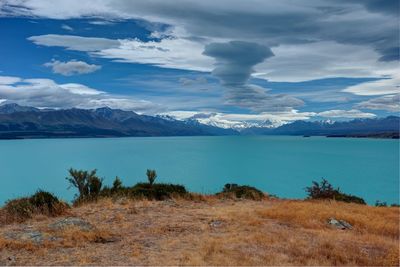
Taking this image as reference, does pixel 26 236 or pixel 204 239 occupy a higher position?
pixel 26 236

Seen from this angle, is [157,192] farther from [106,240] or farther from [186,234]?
[106,240]

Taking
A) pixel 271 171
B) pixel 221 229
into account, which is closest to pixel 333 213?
pixel 221 229

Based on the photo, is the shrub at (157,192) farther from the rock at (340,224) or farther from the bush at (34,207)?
the rock at (340,224)

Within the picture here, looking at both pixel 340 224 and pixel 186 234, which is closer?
pixel 186 234

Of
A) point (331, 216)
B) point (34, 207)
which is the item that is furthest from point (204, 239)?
point (34, 207)

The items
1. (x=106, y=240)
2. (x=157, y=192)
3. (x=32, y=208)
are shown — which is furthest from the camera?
(x=157, y=192)

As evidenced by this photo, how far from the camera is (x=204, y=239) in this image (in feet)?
44.7

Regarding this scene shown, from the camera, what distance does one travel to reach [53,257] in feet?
37.2

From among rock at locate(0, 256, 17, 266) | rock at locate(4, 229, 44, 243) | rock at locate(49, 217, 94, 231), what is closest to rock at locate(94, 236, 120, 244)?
rock at locate(49, 217, 94, 231)

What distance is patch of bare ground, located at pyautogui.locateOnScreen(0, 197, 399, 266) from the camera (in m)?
11.4

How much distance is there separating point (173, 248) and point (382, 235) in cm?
950

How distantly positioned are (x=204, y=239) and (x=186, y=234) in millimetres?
1168

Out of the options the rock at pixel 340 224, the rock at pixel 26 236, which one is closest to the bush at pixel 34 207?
the rock at pixel 26 236

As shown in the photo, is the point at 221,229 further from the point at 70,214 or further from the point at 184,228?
the point at 70,214
